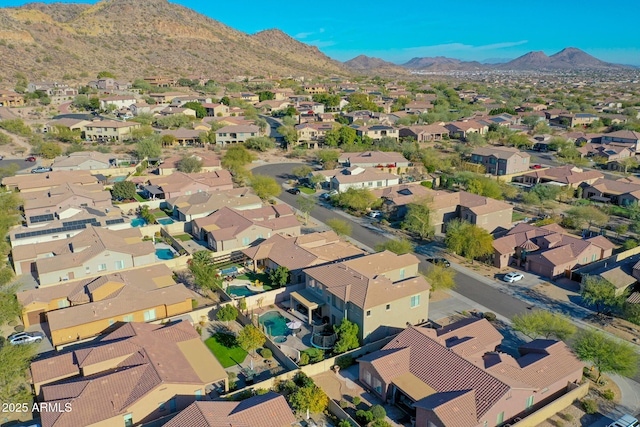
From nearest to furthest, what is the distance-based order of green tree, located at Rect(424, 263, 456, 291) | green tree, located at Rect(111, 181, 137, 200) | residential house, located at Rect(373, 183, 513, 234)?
1. green tree, located at Rect(424, 263, 456, 291)
2. residential house, located at Rect(373, 183, 513, 234)
3. green tree, located at Rect(111, 181, 137, 200)

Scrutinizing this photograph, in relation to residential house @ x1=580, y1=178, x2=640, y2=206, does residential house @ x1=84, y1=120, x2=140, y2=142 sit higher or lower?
higher

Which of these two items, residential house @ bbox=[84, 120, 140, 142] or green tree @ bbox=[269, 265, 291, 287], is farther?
residential house @ bbox=[84, 120, 140, 142]

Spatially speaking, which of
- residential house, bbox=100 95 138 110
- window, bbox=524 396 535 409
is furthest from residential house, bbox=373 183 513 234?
residential house, bbox=100 95 138 110

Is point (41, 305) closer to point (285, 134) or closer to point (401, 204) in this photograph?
point (401, 204)

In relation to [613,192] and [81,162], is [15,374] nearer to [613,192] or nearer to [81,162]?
[81,162]

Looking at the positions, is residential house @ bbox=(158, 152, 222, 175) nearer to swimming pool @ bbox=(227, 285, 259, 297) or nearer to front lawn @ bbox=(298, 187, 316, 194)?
front lawn @ bbox=(298, 187, 316, 194)

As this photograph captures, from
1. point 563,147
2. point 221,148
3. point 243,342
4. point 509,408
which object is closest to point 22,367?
point 243,342
